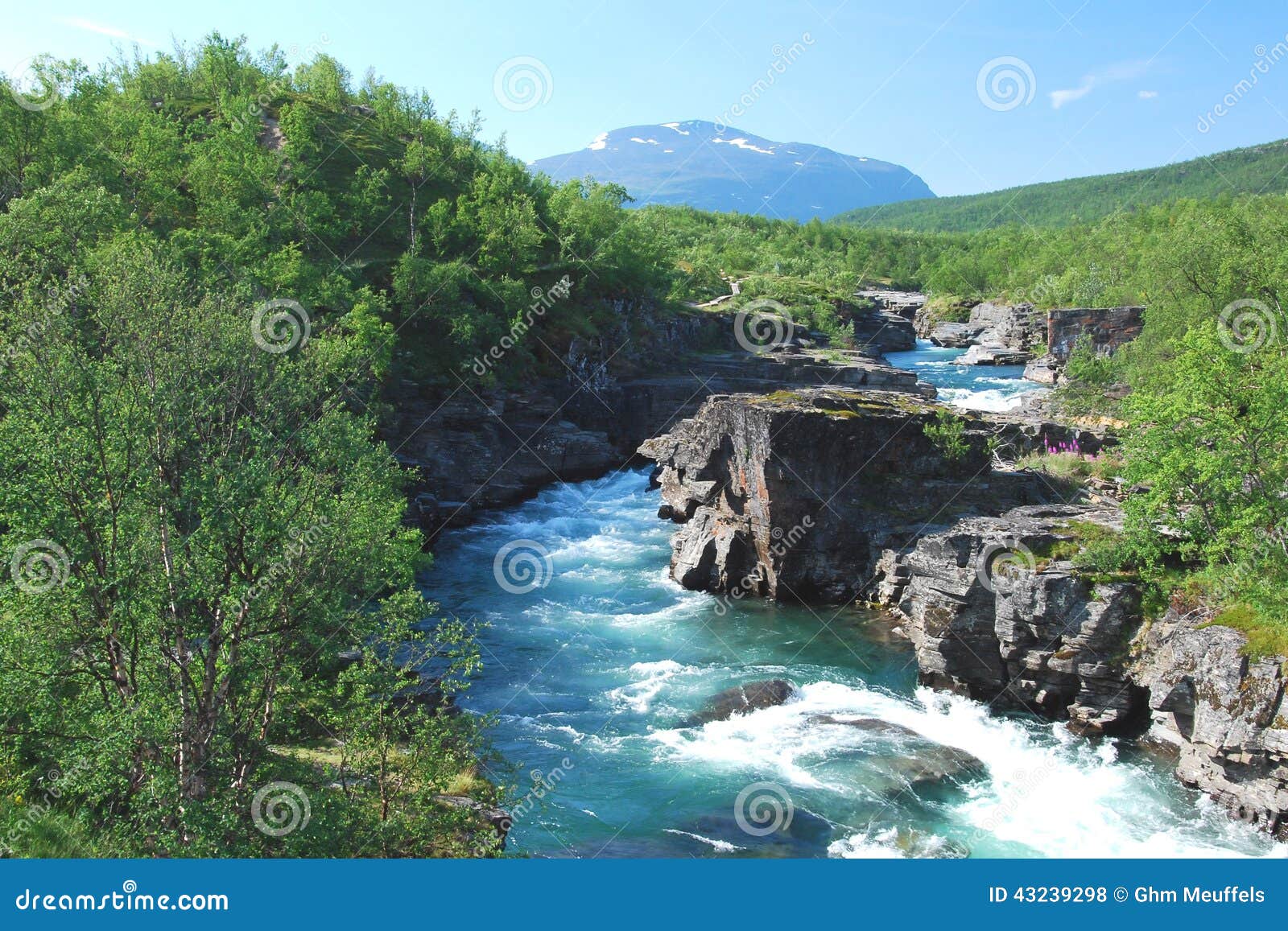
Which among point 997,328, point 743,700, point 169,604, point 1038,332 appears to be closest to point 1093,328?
point 1038,332

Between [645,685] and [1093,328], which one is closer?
[645,685]

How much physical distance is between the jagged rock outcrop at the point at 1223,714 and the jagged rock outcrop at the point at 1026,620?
1254 mm

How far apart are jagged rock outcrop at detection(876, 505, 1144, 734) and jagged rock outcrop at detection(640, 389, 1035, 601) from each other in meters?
5.40

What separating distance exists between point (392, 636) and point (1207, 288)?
5079cm

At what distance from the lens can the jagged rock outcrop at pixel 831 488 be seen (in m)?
34.7

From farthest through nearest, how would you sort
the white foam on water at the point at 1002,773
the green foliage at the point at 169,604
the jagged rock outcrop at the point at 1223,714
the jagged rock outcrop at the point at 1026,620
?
the jagged rock outcrop at the point at 1026,620
the white foam on water at the point at 1002,773
the jagged rock outcrop at the point at 1223,714
the green foliage at the point at 169,604

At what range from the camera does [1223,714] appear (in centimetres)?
2041

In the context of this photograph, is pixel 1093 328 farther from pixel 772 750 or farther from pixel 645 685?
pixel 772 750

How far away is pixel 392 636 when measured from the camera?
16.1 meters

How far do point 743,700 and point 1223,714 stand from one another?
12568 mm

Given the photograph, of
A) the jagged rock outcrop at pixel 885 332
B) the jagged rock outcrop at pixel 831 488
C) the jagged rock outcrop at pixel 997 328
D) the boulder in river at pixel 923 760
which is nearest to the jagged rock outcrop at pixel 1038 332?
the jagged rock outcrop at pixel 997 328

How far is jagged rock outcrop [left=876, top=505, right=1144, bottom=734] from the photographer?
953 inches

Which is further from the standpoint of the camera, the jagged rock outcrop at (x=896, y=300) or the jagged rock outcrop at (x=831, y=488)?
the jagged rock outcrop at (x=896, y=300)

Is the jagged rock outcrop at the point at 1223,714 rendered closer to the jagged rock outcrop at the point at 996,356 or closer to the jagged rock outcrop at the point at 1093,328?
the jagged rock outcrop at the point at 1093,328
